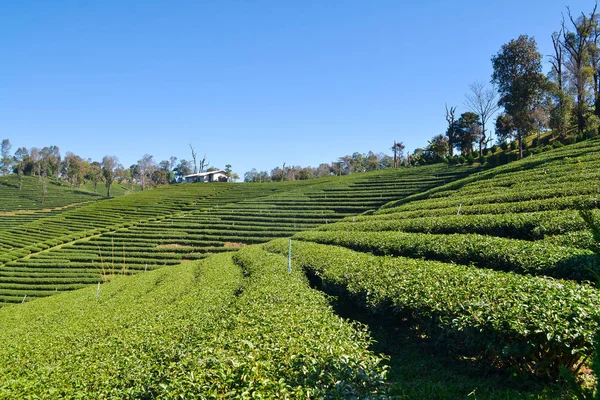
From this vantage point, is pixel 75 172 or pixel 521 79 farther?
pixel 75 172

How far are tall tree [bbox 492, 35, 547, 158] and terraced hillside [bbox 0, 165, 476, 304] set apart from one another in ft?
30.1

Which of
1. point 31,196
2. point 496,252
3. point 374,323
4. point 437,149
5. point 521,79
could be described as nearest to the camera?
point 374,323

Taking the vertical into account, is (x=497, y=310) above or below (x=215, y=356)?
above

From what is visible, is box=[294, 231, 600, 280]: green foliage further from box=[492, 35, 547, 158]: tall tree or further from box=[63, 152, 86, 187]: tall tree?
box=[63, 152, 86, 187]: tall tree

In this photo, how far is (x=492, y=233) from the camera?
1366 cm

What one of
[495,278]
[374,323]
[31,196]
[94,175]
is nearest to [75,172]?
[94,175]

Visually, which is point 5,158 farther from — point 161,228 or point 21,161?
point 161,228

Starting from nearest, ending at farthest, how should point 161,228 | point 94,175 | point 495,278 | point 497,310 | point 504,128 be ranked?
point 497,310
point 495,278
point 161,228
point 504,128
point 94,175

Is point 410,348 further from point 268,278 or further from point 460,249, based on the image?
point 268,278

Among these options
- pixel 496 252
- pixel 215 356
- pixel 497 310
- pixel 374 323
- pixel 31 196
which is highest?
pixel 31 196

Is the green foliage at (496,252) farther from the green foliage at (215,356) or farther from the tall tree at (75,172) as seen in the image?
the tall tree at (75,172)

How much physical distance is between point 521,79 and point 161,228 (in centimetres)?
4413

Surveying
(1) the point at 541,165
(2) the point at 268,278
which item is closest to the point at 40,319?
(2) the point at 268,278

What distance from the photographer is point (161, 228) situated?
43.7m
